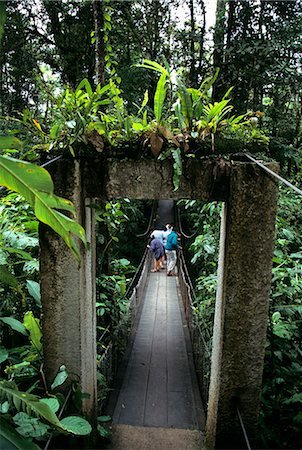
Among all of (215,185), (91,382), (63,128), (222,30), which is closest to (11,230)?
(63,128)

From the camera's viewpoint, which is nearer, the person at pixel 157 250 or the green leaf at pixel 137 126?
the green leaf at pixel 137 126

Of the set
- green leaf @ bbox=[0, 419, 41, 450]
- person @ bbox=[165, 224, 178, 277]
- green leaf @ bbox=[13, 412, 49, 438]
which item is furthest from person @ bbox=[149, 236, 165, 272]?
green leaf @ bbox=[0, 419, 41, 450]

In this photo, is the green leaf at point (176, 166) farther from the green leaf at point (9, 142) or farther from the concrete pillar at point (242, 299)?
the green leaf at point (9, 142)

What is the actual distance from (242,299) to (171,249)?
569 centimetres

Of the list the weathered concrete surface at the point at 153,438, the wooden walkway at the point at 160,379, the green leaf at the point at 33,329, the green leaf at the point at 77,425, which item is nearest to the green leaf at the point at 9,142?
the green leaf at the point at 77,425

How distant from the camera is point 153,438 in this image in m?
3.00

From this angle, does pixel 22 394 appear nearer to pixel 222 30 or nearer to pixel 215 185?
pixel 215 185

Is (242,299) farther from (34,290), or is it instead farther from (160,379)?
(160,379)

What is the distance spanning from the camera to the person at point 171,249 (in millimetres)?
7836

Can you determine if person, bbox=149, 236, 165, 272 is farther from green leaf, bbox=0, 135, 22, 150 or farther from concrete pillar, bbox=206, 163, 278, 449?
green leaf, bbox=0, 135, 22, 150

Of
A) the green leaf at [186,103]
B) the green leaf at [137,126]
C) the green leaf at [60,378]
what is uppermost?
the green leaf at [186,103]

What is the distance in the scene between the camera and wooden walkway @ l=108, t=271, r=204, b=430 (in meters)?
3.38

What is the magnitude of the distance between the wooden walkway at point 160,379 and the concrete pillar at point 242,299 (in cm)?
92

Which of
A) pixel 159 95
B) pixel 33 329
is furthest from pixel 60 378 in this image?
pixel 159 95
